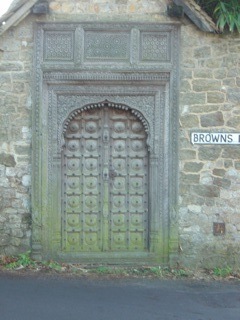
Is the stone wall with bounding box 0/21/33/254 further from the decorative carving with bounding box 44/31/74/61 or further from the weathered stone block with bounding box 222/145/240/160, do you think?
the weathered stone block with bounding box 222/145/240/160

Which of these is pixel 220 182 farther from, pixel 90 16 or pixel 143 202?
pixel 90 16

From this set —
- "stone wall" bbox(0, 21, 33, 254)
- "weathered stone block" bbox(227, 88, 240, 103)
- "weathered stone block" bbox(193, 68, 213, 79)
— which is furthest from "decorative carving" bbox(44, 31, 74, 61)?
"weathered stone block" bbox(227, 88, 240, 103)

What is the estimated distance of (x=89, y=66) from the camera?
9461mm

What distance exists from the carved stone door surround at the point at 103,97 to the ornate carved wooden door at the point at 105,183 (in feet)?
0.47

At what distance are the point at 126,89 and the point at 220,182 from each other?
1.99 m

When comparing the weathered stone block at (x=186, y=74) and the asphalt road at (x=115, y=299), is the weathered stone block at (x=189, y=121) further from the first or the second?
the asphalt road at (x=115, y=299)

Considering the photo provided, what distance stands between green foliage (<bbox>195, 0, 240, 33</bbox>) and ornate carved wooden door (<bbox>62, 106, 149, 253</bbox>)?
1923 mm

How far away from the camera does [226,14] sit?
30.8ft

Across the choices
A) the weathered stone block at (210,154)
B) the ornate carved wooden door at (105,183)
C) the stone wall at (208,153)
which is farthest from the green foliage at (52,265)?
the weathered stone block at (210,154)

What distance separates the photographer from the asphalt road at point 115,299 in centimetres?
735

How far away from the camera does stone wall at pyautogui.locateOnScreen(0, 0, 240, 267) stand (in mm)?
9477

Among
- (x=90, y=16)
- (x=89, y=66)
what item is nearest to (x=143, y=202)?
(x=89, y=66)

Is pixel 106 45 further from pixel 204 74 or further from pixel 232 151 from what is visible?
pixel 232 151

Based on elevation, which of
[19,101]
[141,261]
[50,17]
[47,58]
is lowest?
[141,261]
